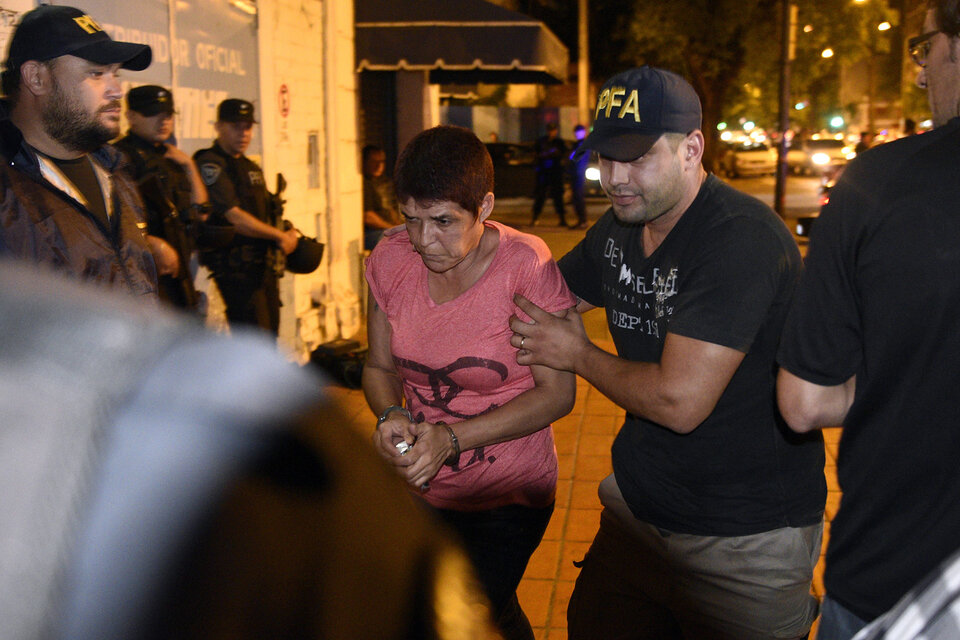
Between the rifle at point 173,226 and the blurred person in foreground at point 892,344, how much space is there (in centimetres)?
368

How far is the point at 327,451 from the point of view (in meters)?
1.40

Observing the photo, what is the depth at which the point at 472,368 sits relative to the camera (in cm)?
289

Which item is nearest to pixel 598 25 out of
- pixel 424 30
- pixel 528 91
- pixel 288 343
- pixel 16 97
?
pixel 528 91

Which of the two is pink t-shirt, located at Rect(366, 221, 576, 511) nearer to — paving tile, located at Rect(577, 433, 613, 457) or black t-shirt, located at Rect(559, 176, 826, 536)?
black t-shirt, located at Rect(559, 176, 826, 536)

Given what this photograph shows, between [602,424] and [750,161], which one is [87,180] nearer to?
[602,424]

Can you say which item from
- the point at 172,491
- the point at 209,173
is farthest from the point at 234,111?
the point at 172,491

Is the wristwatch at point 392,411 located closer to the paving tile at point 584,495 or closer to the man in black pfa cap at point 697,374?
the man in black pfa cap at point 697,374

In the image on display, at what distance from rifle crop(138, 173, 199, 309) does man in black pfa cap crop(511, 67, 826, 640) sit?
110 inches

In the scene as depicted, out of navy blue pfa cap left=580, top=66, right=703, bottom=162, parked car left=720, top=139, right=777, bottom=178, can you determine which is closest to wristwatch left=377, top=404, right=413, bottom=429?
navy blue pfa cap left=580, top=66, right=703, bottom=162

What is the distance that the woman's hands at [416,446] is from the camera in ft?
9.02

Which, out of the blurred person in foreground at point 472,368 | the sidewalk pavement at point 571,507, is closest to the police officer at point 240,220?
the sidewalk pavement at point 571,507

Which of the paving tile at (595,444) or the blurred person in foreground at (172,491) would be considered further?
the paving tile at (595,444)

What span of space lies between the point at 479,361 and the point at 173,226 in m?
2.75

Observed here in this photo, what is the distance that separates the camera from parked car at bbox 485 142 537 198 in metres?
26.5
